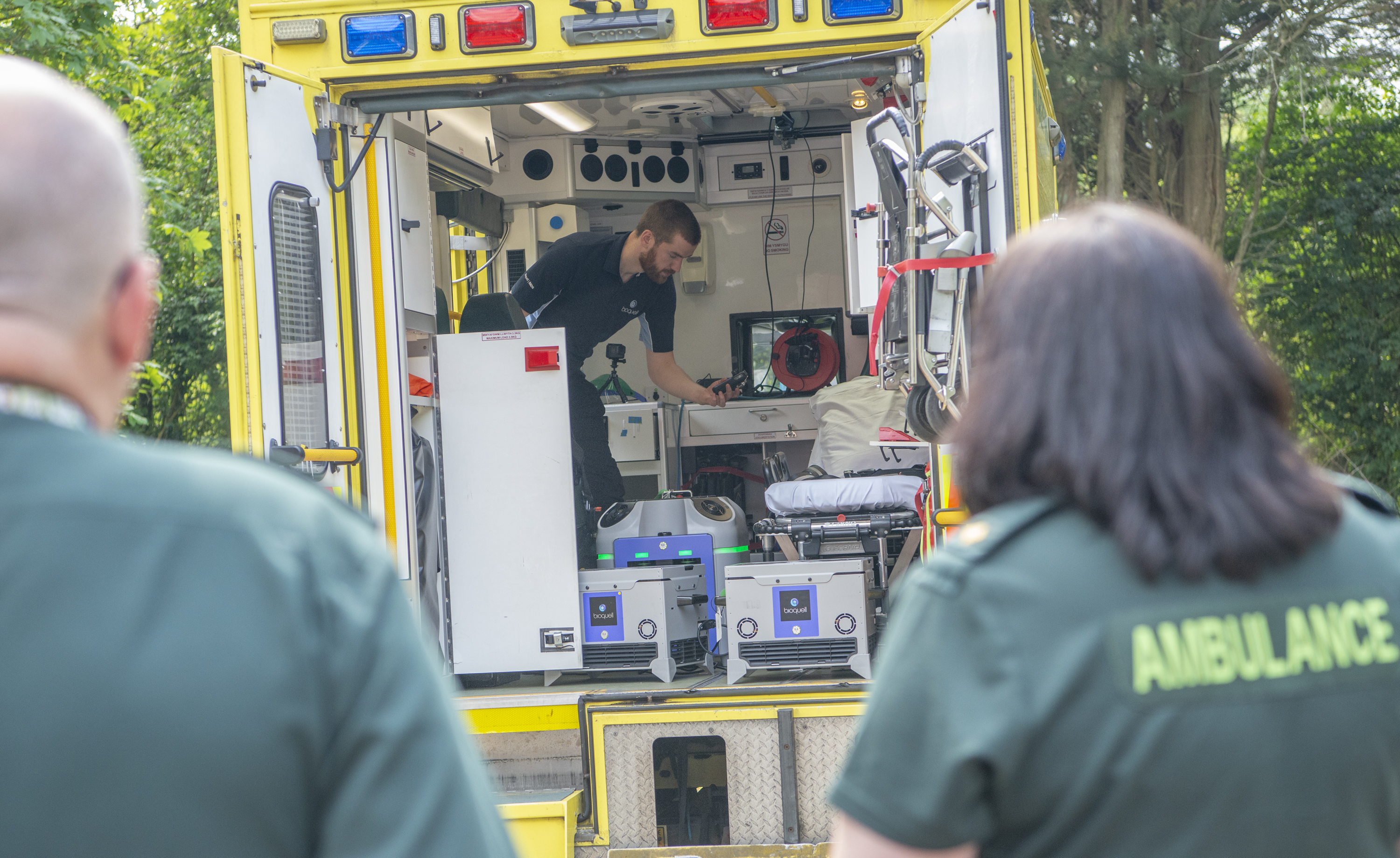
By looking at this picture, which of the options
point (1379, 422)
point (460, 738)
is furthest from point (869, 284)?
point (1379, 422)

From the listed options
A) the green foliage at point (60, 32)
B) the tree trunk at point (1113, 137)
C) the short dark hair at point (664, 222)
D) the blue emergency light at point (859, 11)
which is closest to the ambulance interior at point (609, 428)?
the blue emergency light at point (859, 11)

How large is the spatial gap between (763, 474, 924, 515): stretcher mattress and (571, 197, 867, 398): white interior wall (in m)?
2.95

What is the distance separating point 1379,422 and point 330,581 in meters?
17.5

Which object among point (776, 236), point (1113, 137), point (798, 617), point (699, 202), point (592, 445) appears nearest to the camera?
point (798, 617)

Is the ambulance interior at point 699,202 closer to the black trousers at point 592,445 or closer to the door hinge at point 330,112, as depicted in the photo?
the black trousers at point 592,445

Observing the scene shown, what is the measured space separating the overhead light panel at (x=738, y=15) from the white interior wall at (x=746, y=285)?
3.95m

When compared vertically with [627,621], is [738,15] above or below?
above

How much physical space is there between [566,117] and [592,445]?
1.93m

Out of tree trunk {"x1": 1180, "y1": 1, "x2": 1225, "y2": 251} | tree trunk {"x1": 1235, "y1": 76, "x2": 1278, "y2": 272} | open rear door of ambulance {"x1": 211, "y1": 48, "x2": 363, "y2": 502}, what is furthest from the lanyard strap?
tree trunk {"x1": 1235, "y1": 76, "x2": 1278, "y2": 272}

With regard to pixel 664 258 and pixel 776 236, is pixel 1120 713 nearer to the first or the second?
pixel 664 258

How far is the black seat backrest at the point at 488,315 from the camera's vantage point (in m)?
5.08

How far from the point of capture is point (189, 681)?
0.91 meters

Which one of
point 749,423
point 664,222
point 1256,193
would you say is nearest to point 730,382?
point 749,423

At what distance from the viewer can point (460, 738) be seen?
1001mm
